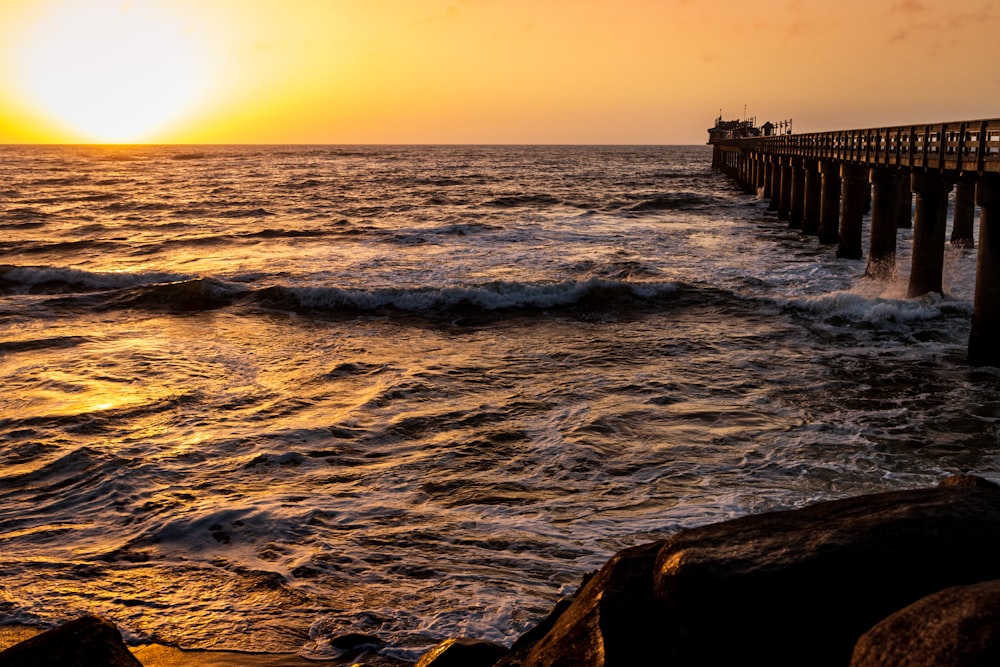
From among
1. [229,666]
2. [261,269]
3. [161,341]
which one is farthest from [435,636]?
[261,269]

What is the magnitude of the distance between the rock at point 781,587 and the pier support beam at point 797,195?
107 feet

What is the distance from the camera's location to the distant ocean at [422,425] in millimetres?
7043

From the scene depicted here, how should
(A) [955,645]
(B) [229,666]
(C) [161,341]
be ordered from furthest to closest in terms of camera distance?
(C) [161,341] < (B) [229,666] < (A) [955,645]

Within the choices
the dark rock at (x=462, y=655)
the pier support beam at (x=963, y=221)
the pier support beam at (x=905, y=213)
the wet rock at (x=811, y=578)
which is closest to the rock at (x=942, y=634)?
the wet rock at (x=811, y=578)

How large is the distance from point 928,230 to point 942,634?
15739 mm

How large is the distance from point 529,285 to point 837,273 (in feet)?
27.1

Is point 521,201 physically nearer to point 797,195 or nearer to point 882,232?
point 797,195

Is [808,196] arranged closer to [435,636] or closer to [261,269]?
[261,269]

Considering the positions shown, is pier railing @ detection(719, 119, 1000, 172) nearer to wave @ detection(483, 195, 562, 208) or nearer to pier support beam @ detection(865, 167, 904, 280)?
pier support beam @ detection(865, 167, 904, 280)

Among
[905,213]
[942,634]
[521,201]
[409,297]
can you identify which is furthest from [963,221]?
[521,201]

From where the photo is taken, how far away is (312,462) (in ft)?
32.5

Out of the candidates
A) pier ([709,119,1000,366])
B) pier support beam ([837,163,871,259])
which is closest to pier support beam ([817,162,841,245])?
pier ([709,119,1000,366])

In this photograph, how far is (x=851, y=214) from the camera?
25844 millimetres

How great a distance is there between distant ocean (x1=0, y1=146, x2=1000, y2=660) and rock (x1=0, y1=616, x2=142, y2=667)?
1.55 m
